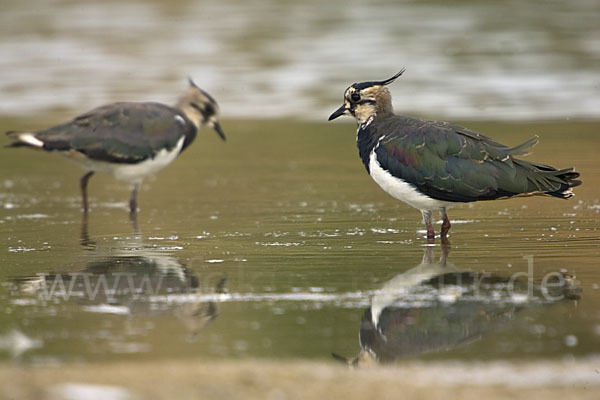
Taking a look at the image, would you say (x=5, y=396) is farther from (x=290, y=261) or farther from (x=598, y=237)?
(x=598, y=237)

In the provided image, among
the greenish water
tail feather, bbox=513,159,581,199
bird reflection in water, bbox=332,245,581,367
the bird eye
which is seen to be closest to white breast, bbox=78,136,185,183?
the greenish water

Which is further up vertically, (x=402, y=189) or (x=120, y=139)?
(x=402, y=189)

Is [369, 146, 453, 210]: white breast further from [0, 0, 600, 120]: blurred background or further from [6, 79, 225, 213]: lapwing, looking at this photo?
[0, 0, 600, 120]: blurred background

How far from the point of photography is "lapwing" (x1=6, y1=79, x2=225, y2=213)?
1045cm

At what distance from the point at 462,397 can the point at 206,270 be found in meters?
3.15

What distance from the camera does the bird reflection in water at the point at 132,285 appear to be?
6.35 meters

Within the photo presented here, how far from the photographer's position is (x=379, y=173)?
335 inches

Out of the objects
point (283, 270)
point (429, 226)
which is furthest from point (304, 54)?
point (283, 270)

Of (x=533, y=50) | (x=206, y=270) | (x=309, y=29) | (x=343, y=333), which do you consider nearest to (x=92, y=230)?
Result: (x=206, y=270)

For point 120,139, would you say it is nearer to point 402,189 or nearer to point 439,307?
point 402,189

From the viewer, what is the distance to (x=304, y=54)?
21.3m

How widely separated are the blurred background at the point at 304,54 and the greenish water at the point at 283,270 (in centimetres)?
491

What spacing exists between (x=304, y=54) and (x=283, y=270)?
14.4 m

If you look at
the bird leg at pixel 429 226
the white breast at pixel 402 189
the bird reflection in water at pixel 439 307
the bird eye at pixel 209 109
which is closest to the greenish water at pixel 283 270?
the bird reflection in water at pixel 439 307
